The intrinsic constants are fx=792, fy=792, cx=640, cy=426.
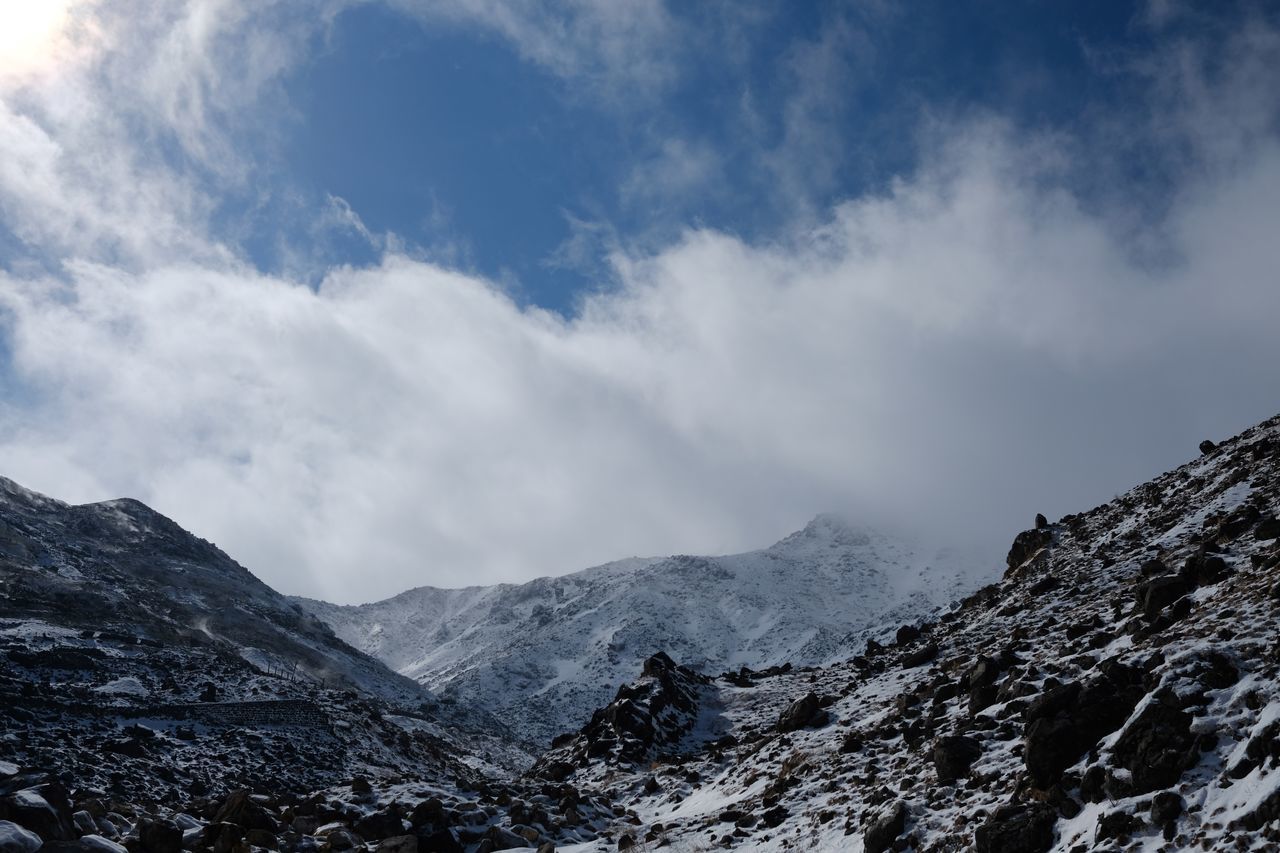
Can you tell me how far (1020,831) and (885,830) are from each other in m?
3.21

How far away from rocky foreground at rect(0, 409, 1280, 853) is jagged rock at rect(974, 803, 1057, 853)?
36mm

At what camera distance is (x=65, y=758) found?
34125 millimetres

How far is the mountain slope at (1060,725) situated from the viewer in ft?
42.7

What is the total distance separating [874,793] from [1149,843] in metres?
7.93

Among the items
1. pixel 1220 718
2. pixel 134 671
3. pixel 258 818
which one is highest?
pixel 134 671

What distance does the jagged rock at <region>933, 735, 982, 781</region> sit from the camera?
17672 mm

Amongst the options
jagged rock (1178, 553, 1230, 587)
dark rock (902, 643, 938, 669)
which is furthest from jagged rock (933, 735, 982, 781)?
dark rock (902, 643, 938, 669)

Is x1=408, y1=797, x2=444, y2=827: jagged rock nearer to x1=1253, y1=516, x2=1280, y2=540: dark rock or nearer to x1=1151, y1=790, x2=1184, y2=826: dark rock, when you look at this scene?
x1=1151, y1=790, x2=1184, y2=826: dark rock

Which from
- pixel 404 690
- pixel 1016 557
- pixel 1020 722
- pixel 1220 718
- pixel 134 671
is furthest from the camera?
pixel 404 690

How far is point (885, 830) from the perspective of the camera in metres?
16.3

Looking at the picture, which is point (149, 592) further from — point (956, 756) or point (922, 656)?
point (956, 756)

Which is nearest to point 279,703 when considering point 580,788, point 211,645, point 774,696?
point 580,788

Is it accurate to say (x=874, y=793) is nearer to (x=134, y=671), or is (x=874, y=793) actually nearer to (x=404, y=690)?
(x=134, y=671)

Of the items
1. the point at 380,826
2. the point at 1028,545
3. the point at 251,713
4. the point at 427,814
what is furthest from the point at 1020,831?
the point at 251,713
